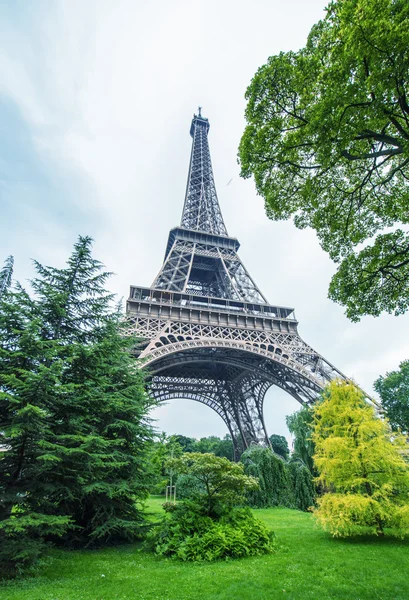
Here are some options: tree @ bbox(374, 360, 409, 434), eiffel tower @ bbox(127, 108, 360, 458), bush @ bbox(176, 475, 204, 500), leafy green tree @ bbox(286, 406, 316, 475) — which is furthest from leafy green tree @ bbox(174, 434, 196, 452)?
bush @ bbox(176, 475, 204, 500)

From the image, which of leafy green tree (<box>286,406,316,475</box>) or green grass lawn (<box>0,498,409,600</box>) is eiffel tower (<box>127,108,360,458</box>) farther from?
green grass lawn (<box>0,498,409,600</box>)

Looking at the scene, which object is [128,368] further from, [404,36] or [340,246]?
[404,36]

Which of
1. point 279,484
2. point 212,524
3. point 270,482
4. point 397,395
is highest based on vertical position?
point 397,395

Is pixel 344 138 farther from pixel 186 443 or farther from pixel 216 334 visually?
pixel 186 443

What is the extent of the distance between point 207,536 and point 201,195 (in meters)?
39.8

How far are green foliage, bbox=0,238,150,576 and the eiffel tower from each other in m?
8.88

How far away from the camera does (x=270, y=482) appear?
19.7 meters

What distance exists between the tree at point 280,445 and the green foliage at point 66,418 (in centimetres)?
4988

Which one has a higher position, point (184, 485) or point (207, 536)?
point (184, 485)

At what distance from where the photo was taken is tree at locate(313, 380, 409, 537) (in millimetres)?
9492

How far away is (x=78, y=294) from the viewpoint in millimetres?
9625

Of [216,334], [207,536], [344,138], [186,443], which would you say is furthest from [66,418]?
[186,443]

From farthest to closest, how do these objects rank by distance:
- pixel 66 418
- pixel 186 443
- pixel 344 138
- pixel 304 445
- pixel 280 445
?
1. pixel 280 445
2. pixel 186 443
3. pixel 304 445
4. pixel 66 418
5. pixel 344 138

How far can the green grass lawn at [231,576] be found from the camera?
19.4 ft
